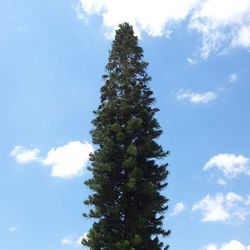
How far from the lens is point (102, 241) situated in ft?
113

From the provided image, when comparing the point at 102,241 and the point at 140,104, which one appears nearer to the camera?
the point at 102,241

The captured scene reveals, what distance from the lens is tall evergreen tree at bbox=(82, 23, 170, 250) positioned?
3462 centimetres

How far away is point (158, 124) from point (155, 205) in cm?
600

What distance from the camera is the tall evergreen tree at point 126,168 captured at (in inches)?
1363

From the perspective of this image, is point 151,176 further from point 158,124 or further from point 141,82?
point 141,82

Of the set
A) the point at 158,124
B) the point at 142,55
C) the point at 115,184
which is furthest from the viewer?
the point at 142,55

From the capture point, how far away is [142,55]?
1649 inches

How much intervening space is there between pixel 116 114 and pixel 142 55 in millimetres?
5677

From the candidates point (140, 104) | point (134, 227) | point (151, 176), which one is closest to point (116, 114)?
point (140, 104)

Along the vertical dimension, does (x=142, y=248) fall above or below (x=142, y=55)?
below

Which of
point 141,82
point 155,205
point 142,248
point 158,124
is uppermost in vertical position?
point 141,82

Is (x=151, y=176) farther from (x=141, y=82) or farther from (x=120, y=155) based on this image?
(x=141, y=82)

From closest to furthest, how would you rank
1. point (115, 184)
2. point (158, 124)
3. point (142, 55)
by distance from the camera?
1. point (115, 184)
2. point (158, 124)
3. point (142, 55)

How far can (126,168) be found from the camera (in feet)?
119
